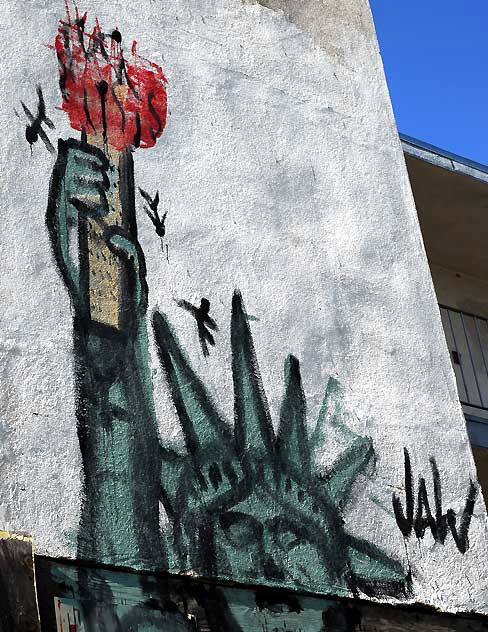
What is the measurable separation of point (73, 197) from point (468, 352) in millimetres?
6124

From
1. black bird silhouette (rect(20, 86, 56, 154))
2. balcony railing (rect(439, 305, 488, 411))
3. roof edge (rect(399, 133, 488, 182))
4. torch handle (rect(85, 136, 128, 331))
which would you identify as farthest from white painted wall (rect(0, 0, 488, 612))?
balcony railing (rect(439, 305, 488, 411))

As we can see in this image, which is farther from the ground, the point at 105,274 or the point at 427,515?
the point at 105,274

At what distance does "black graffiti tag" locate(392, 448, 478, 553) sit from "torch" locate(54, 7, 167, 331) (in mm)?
1827

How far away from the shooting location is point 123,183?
5.74m

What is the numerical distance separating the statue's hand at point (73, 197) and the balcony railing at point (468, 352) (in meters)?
5.59

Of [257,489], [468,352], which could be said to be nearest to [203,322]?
[257,489]

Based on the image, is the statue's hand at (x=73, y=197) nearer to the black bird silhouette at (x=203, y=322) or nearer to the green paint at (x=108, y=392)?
the green paint at (x=108, y=392)

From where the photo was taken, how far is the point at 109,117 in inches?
233

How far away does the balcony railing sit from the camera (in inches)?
418

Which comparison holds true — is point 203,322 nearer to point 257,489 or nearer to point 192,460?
point 192,460

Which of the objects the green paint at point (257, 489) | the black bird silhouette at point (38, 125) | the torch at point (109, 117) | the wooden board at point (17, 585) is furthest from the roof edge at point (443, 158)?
the wooden board at point (17, 585)

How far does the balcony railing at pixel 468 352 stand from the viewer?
1062 centimetres

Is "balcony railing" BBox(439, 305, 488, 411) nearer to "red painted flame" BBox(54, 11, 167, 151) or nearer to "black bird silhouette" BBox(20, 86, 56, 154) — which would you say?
"red painted flame" BBox(54, 11, 167, 151)

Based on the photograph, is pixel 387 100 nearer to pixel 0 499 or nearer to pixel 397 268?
pixel 397 268
